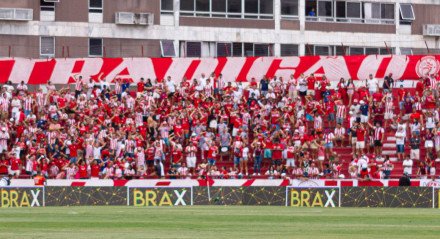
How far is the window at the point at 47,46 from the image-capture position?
250 ft

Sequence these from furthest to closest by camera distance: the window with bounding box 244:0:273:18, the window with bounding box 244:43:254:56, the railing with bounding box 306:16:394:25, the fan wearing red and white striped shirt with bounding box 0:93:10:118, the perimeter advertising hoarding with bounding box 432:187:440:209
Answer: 1. the railing with bounding box 306:16:394:25
2. the window with bounding box 244:0:273:18
3. the window with bounding box 244:43:254:56
4. the fan wearing red and white striped shirt with bounding box 0:93:10:118
5. the perimeter advertising hoarding with bounding box 432:187:440:209

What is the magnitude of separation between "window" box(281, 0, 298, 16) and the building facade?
0.22 feet

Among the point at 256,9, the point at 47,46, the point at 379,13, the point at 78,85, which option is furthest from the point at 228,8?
the point at 78,85

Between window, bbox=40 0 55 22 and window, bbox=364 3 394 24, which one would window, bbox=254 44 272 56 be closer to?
window, bbox=364 3 394 24

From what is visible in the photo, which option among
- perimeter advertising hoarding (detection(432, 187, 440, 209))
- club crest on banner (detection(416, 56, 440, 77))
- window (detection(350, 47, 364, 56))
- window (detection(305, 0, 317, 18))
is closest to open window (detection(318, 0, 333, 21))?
window (detection(305, 0, 317, 18))

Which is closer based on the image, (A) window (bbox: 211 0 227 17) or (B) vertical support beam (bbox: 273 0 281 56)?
(A) window (bbox: 211 0 227 17)

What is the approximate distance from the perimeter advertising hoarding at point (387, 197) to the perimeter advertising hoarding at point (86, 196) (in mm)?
9730

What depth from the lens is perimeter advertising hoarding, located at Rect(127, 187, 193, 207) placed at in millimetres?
51844

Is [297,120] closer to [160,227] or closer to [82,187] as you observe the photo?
[82,187]

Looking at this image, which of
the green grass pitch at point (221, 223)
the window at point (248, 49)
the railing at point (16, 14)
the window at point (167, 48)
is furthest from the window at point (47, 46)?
the green grass pitch at point (221, 223)

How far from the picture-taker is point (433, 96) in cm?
6200

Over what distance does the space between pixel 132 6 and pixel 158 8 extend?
1.79 meters

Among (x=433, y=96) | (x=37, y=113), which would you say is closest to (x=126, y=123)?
(x=37, y=113)

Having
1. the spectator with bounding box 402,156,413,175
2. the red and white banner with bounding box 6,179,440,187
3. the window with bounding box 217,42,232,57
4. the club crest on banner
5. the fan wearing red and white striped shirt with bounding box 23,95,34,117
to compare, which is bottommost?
the red and white banner with bounding box 6,179,440,187
